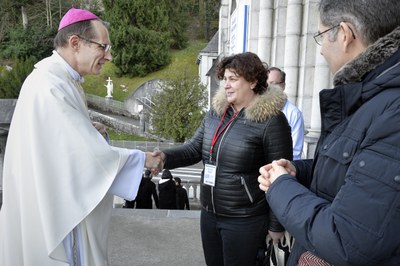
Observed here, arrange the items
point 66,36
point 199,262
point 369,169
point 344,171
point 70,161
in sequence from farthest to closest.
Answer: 1. point 199,262
2. point 66,36
3. point 70,161
4. point 344,171
5. point 369,169

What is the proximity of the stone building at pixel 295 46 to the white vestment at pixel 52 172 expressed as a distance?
15.1ft

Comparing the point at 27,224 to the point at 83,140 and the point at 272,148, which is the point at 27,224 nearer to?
the point at 83,140

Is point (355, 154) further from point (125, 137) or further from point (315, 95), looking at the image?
point (125, 137)

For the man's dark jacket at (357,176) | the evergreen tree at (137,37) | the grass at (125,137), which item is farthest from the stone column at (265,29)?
the evergreen tree at (137,37)

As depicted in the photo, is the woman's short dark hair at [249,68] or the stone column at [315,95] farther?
the stone column at [315,95]

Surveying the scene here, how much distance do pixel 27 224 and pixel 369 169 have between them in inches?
76.0

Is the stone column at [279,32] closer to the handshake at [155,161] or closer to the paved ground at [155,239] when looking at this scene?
the paved ground at [155,239]

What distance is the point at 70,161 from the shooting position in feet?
6.95

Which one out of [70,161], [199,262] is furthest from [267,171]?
[199,262]

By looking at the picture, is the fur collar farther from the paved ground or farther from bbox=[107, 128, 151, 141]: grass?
bbox=[107, 128, 151, 141]: grass

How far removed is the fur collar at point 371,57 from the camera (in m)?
1.21

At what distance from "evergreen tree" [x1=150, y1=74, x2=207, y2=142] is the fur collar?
21482mm

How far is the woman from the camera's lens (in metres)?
2.52

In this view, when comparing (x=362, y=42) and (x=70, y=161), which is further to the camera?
(x=70, y=161)
